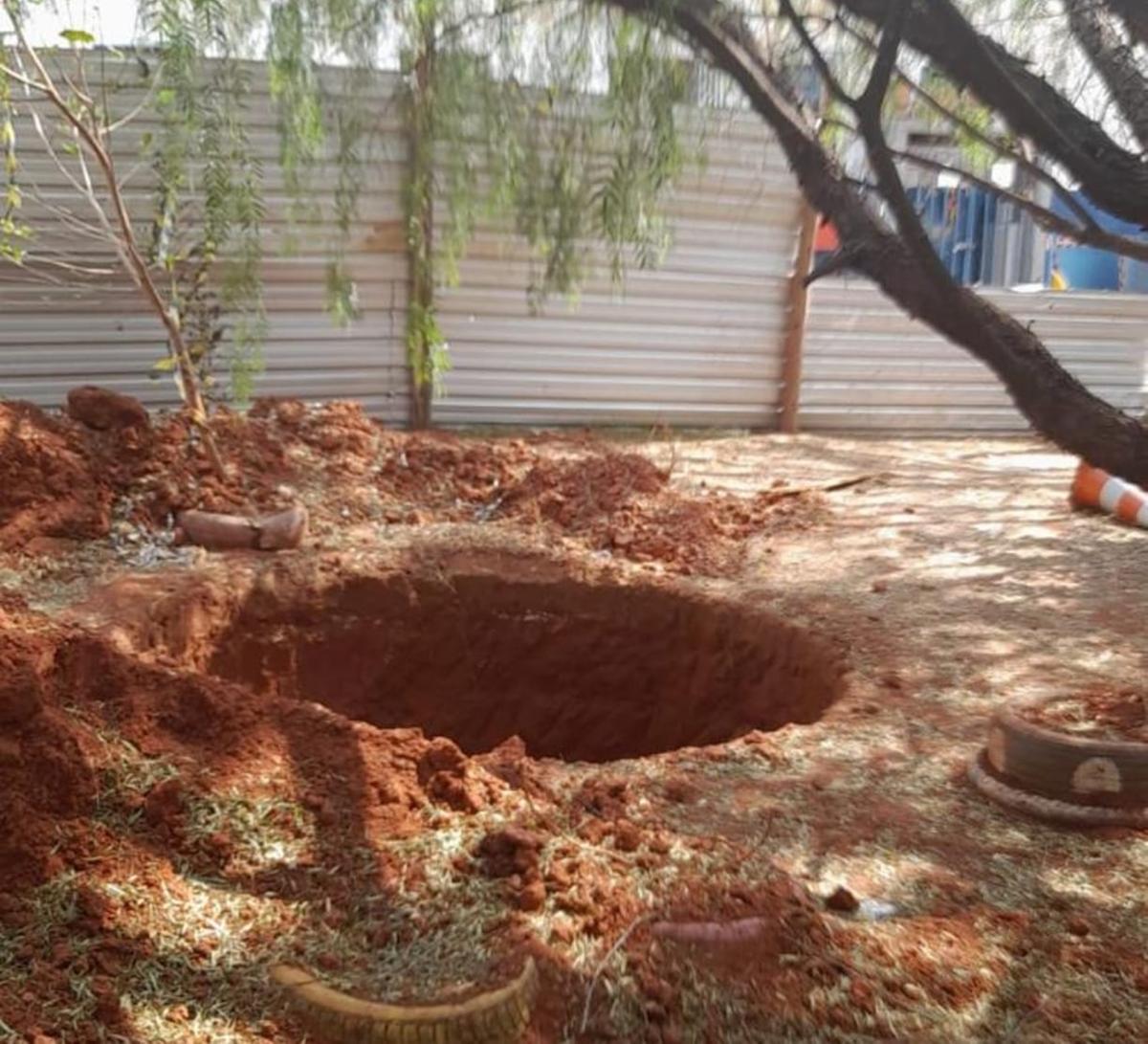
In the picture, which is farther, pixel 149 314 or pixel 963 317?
pixel 149 314

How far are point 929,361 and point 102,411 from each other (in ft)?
21.9

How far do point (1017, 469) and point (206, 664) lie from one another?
251 inches

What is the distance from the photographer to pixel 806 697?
5.21 metres

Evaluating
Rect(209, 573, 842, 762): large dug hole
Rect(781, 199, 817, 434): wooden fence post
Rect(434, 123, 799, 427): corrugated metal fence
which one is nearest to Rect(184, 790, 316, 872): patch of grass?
Rect(209, 573, 842, 762): large dug hole

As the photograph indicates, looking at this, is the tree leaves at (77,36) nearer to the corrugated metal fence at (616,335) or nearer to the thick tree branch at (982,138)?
the corrugated metal fence at (616,335)

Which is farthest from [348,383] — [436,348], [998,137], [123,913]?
[123,913]

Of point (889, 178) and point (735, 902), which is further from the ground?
point (889, 178)

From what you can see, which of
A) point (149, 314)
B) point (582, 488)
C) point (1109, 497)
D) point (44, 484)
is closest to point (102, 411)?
point (44, 484)

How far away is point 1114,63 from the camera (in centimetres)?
366

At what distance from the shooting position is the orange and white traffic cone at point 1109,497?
7.39 meters

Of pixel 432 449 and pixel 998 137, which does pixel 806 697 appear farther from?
pixel 432 449

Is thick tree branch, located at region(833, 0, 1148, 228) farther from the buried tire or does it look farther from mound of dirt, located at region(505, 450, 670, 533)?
mound of dirt, located at region(505, 450, 670, 533)

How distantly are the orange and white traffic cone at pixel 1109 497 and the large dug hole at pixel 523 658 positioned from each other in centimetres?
296

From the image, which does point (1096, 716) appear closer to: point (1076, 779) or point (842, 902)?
→ point (1076, 779)
